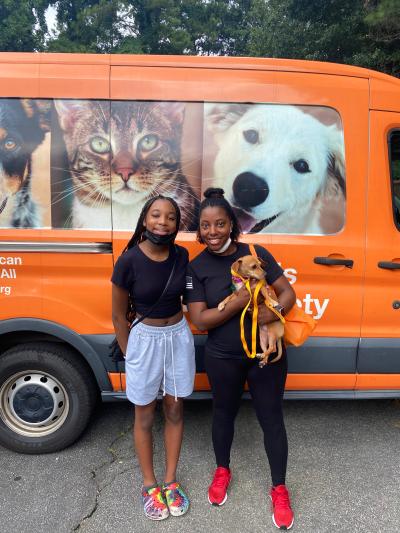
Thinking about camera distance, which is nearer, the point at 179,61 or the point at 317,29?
the point at 179,61

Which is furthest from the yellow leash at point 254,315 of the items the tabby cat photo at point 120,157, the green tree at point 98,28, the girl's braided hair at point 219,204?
the green tree at point 98,28

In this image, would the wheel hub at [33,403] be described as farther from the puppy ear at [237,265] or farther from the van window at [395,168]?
the van window at [395,168]

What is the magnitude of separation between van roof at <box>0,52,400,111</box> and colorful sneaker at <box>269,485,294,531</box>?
2.23m

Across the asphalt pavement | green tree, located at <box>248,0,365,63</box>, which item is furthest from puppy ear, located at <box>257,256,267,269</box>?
green tree, located at <box>248,0,365,63</box>

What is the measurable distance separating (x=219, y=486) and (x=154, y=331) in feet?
3.22

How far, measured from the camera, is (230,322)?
6.89ft

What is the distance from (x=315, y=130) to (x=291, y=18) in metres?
13.5

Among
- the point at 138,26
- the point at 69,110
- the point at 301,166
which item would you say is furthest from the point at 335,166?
the point at 138,26

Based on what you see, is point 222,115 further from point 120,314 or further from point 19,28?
point 19,28

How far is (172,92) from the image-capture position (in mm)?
2465

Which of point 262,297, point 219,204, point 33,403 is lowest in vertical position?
point 33,403

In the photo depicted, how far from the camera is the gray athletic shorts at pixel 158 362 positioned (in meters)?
2.13

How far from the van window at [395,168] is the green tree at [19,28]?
27.9 metres

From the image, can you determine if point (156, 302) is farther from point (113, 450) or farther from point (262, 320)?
point (113, 450)
